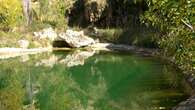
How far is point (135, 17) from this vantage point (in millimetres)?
52656

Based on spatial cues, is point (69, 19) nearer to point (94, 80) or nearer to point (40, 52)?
point (40, 52)

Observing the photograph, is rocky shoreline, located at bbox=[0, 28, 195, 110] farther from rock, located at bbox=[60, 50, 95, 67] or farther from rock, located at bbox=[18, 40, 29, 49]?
rock, located at bbox=[60, 50, 95, 67]

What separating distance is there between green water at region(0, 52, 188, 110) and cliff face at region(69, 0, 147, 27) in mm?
14371

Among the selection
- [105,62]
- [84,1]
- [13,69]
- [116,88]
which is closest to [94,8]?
[84,1]

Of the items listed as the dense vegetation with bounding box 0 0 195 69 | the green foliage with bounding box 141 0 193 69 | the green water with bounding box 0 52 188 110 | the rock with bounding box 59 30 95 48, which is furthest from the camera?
the dense vegetation with bounding box 0 0 195 69

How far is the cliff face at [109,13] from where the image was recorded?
5312cm

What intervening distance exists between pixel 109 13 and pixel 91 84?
29364mm

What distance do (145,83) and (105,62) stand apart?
12636mm

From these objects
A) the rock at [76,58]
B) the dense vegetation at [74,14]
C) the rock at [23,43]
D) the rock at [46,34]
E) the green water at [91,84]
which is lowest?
the rock at [76,58]

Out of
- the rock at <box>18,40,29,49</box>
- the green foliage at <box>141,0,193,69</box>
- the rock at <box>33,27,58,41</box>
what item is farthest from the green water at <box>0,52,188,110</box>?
the rock at <box>33,27,58,41</box>

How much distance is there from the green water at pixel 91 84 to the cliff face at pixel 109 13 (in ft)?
47.1

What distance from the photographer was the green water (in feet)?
66.0

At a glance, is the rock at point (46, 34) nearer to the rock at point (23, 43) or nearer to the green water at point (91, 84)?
the rock at point (23, 43)

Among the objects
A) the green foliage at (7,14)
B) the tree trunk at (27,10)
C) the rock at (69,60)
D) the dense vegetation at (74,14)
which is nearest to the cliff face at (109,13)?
the dense vegetation at (74,14)
